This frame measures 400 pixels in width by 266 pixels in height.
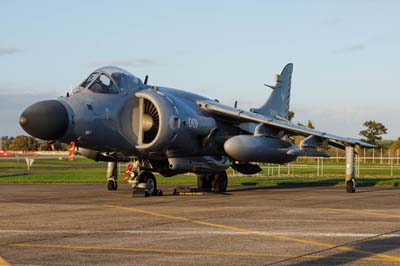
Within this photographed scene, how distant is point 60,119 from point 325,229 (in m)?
7.96

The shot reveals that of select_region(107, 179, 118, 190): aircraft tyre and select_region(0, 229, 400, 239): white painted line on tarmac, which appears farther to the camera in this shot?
select_region(107, 179, 118, 190): aircraft tyre

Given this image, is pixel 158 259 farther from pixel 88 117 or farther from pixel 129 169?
pixel 129 169

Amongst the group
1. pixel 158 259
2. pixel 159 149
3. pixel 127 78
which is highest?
pixel 127 78

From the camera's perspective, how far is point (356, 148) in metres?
21.7

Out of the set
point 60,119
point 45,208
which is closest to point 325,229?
point 45,208

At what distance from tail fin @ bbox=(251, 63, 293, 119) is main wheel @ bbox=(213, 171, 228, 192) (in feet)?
12.9

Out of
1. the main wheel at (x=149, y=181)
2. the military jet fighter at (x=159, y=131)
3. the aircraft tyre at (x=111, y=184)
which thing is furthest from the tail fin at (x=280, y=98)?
the main wheel at (x=149, y=181)

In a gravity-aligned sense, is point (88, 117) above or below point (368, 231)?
above

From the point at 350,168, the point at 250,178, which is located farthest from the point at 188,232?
Answer: the point at 250,178

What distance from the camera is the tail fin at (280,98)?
25.4 m

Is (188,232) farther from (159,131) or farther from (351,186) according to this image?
(351,186)

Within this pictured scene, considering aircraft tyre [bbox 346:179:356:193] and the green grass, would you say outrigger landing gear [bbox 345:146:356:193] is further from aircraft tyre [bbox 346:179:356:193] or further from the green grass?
the green grass

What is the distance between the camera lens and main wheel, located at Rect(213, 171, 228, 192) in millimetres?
22094

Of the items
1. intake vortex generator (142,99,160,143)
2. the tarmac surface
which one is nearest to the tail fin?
intake vortex generator (142,99,160,143)
